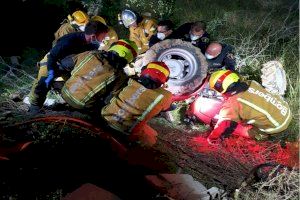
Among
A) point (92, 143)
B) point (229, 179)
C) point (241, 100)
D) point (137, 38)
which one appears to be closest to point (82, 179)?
point (92, 143)

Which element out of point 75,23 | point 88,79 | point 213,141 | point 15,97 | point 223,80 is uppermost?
point 223,80

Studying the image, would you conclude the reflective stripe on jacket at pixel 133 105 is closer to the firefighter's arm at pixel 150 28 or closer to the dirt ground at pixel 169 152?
the dirt ground at pixel 169 152

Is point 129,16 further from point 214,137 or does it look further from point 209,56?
point 214,137

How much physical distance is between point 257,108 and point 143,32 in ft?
13.6

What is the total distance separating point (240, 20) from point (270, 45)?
150 cm

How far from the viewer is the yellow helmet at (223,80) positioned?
17.9ft

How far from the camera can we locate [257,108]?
218 inches

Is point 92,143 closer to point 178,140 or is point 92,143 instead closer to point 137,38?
point 178,140

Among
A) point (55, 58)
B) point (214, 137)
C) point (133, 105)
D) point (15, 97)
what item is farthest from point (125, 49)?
point (15, 97)

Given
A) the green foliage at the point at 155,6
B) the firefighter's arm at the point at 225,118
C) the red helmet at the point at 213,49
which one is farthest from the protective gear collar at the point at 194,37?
the green foliage at the point at 155,6

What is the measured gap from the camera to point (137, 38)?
29.1 ft

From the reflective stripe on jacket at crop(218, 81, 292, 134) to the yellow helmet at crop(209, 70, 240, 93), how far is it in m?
0.22

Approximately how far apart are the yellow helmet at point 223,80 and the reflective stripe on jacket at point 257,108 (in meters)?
0.22

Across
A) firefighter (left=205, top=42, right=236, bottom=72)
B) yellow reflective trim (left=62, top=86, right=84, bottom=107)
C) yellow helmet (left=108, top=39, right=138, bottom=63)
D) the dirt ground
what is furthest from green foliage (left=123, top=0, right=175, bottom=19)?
yellow reflective trim (left=62, top=86, right=84, bottom=107)
